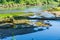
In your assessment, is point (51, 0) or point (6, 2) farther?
point (51, 0)

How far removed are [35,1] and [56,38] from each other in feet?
270

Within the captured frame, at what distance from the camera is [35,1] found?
10675 centimetres

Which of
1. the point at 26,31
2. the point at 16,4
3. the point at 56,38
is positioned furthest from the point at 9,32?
the point at 16,4

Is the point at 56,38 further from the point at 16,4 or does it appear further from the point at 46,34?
the point at 16,4

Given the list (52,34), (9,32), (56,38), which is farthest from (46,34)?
(9,32)

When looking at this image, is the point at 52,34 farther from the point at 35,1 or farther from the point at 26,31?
the point at 35,1

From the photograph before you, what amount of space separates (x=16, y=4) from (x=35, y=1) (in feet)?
41.9

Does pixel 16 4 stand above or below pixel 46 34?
below

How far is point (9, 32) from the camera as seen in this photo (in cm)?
2936

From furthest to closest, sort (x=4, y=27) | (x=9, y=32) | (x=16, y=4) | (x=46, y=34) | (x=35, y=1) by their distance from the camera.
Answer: (x=35, y=1) → (x=16, y=4) → (x=4, y=27) → (x=9, y=32) → (x=46, y=34)

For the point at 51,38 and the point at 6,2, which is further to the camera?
the point at 6,2

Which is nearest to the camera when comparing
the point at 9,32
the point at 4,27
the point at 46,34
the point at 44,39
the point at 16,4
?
the point at 44,39

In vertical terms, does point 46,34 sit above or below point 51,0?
above

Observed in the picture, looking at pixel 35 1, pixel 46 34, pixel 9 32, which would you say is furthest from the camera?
pixel 35 1
